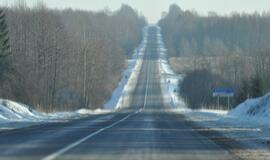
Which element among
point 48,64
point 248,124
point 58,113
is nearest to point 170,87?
point 48,64

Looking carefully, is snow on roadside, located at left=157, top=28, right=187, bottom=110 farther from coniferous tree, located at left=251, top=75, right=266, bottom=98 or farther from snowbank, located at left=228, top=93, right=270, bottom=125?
snowbank, located at left=228, top=93, right=270, bottom=125

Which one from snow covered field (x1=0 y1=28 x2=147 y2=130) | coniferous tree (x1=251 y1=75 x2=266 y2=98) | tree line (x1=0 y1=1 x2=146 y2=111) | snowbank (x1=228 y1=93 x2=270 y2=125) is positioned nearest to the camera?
snow covered field (x1=0 y1=28 x2=147 y2=130)

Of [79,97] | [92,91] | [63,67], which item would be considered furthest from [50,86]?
[92,91]

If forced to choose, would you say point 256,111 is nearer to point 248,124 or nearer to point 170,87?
point 248,124

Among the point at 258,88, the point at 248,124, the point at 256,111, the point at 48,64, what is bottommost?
the point at 248,124

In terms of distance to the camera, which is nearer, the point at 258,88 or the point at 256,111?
the point at 256,111

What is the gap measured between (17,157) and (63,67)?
74.2 metres

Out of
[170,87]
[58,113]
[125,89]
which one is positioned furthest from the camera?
[170,87]

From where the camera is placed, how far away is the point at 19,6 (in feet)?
354

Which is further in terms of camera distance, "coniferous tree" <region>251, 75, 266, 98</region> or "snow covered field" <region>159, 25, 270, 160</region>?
"coniferous tree" <region>251, 75, 266, 98</region>

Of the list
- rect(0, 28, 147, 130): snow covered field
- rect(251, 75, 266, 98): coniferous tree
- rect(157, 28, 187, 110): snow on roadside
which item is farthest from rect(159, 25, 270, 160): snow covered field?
rect(157, 28, 187, 110): snow on roadside

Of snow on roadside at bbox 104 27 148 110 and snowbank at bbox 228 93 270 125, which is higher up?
snowbank at bbox 228 93 270 125

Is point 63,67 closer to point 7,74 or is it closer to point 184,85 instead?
point 7,74

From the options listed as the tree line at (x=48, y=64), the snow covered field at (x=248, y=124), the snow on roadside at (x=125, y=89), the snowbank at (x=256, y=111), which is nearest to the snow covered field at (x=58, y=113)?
the snow on roadside at (x=125, y=89)
